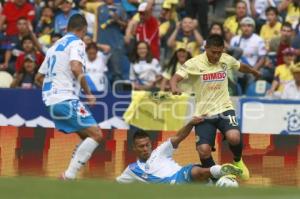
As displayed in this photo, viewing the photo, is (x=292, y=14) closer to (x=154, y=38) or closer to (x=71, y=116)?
(x=154, y=38)

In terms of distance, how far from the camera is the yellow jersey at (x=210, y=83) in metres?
13.7

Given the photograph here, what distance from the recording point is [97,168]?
50.5ft

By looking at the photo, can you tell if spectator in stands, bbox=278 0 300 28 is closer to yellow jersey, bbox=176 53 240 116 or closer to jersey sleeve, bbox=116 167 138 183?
yellow jersey, bbox=176 53 240 116

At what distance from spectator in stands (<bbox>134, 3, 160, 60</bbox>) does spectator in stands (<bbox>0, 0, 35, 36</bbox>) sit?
2.39 meters

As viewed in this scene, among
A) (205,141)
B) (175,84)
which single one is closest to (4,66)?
(175,84)

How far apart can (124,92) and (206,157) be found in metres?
4.73

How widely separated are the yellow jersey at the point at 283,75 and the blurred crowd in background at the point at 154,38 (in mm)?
16

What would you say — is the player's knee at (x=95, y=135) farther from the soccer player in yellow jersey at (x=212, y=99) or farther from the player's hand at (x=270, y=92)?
the player's hand at (x=270, y=92)

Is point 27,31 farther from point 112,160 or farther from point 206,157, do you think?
point 206,157

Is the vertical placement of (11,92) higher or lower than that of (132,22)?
lower

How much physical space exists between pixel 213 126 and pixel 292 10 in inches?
288

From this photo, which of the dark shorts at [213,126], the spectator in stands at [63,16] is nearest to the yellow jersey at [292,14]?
the spectator in stands at [63,16]

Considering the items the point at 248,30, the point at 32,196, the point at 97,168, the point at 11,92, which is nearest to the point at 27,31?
the point at 11,92

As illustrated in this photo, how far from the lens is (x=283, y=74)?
18.8 metres
